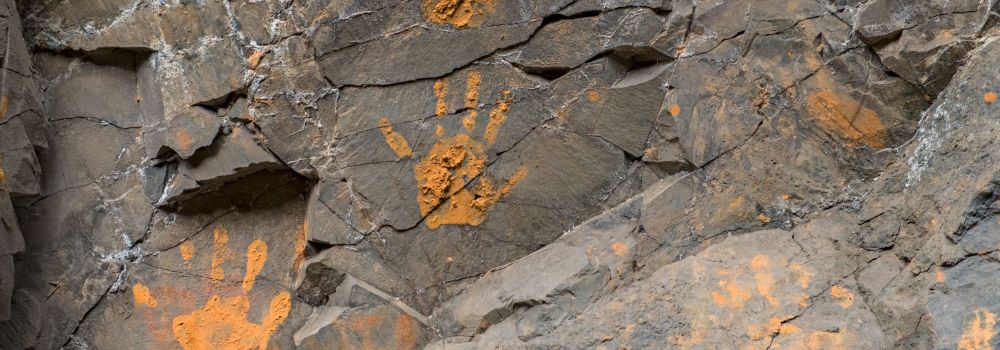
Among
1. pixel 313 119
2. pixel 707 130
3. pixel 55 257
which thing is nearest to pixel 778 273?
pixel 707 130

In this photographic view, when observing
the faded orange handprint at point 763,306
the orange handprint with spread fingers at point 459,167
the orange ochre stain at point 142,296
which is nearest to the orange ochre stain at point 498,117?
the orange handprint with spread fingers at point 459,167

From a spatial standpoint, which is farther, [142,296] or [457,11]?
[142,296]

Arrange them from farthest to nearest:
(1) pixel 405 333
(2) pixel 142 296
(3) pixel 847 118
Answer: (2) pixel 142 296 < (1) pixel 405 333 < (3) pixel 847 118

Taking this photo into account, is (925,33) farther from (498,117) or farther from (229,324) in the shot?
(229,324)

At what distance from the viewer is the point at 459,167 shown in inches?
150

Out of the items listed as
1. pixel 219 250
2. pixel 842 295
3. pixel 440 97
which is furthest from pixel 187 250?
pixel 842 295

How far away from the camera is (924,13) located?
3289 mm

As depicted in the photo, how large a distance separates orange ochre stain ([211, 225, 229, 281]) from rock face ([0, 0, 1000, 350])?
17 millimetres

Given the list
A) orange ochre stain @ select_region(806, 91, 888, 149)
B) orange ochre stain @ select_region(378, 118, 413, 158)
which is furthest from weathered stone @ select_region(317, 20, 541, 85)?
orange ochre stain @ select_region(806, 91, 888, 149)

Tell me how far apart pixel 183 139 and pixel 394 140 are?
2.72 feet

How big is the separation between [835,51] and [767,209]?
61cm

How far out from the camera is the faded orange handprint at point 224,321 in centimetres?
388

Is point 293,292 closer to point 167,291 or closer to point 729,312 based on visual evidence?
point 167,291

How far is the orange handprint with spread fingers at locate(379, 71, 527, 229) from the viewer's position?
379cm
